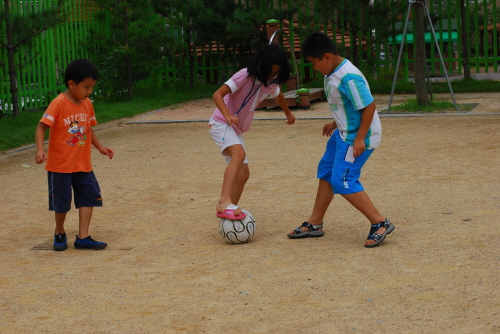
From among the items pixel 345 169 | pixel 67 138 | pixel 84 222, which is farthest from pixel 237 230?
pixel 67 138

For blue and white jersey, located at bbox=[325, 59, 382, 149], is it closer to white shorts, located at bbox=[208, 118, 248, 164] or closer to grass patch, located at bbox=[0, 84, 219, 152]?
white shorts, located at bbox=[208, 118, 248, 164]

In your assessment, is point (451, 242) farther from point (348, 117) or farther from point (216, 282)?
point (216, 282)

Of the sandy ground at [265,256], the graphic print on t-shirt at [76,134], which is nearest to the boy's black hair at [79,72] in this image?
the graphic print on t-shirt at [76,134]

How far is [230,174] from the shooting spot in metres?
5.50

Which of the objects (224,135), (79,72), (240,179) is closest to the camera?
(79,72)

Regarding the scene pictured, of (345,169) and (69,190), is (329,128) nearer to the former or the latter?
(345,169)

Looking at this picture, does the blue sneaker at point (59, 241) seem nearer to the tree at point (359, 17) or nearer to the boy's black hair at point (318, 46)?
the boy's black hair at point (318, 46)

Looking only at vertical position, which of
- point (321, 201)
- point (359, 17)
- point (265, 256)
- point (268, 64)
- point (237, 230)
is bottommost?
point (265, 256)

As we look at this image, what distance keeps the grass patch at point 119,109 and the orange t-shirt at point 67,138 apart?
5625 mm

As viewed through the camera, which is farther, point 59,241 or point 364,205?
point 59,241

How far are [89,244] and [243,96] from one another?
1.63 metres

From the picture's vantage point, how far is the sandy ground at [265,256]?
12.5 feet

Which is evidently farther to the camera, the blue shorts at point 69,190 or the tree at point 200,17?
the tree at point 200,17

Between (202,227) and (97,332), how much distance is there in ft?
Answer: 7.56
